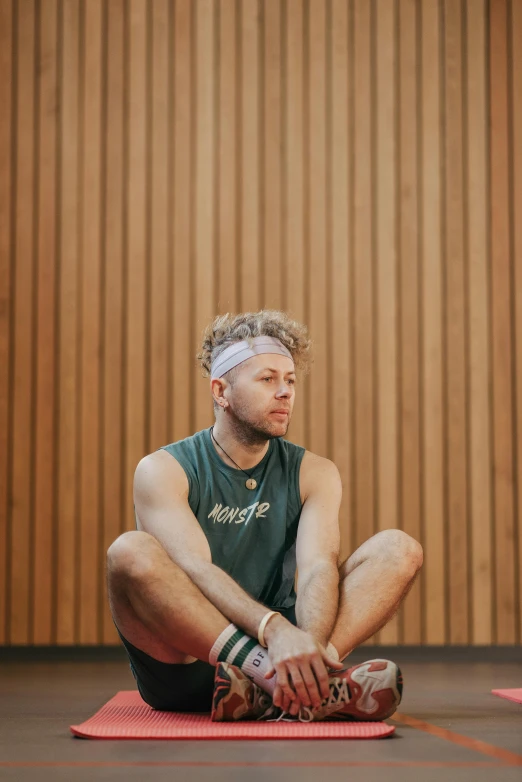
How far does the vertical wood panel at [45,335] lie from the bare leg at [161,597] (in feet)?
7.14

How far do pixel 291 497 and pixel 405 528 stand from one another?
1.96 meters

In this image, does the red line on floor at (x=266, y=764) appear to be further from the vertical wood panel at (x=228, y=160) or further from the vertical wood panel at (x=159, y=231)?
the vertical wood panel at (x=228, y=160)

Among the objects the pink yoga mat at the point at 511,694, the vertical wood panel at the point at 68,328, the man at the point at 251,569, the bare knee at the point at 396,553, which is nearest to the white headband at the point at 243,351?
the man at the point at 251,569

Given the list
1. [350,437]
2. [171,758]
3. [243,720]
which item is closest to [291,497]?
[243,720]

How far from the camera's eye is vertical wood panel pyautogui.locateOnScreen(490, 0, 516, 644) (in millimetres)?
4285

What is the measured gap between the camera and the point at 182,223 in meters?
4.39

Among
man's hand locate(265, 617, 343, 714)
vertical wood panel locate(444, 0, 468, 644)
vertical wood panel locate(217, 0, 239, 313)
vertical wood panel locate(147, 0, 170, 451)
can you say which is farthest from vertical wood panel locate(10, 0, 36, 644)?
man's hand locate(265, 617, 343, 714)

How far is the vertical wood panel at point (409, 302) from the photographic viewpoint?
4.29 m

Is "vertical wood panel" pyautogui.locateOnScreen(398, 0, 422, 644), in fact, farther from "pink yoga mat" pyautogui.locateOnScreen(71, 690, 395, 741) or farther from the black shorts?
"pink yoga mat" pyautogui.locateOnScreen(71, 690, 395, 741)

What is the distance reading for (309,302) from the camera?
173 inches

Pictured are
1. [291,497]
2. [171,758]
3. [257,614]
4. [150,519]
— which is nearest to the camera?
[171,758]

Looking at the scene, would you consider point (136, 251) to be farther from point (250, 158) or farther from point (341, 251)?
point (341, 251)

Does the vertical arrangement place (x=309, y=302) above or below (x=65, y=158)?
below

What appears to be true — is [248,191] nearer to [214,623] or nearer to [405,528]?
[405,528]
